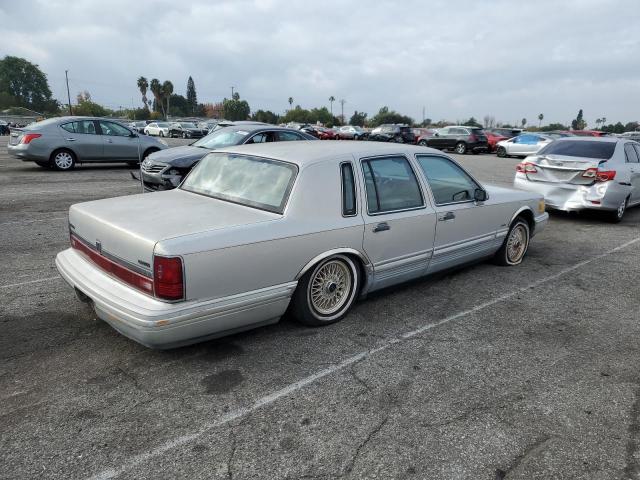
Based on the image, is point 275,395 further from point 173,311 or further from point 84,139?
point 84,139

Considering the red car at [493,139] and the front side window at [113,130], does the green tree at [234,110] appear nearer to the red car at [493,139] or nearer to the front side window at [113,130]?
the red car at [493,139]

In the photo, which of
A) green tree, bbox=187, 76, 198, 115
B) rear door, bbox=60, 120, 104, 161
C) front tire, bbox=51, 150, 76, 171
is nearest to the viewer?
rear door, bbox=60, 120, 104, 161

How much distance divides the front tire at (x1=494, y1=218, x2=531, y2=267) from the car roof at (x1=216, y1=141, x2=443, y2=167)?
163cm

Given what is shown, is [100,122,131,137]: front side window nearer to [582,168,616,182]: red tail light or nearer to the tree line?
[582,168,616,182]: red tail light

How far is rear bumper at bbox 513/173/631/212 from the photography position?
7.93 metres

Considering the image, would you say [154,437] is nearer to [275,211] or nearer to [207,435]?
[207,435]

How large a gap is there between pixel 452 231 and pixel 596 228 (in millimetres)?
4763

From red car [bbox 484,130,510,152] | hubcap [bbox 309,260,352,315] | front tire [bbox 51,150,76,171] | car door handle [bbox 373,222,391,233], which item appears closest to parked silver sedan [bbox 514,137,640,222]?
car door handle [bbox 373,222,391,233]

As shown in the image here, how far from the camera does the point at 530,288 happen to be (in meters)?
5.01

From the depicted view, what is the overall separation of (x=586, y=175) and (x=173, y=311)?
24.6 ft

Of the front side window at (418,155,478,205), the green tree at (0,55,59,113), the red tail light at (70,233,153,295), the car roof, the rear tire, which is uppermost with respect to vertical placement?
the green tree at (0,55,59,113)

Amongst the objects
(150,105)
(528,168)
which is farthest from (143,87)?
(528,168)

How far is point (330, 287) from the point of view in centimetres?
386

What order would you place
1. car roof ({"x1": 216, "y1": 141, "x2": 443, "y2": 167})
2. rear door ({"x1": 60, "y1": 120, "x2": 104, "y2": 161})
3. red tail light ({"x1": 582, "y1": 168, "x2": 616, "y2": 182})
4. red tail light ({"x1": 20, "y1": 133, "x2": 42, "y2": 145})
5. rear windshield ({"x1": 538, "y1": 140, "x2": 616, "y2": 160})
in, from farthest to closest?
1. rear door ({"x1": 60, "y1": 120, "x2": 104, "y2": 161})
2. red tail light ({"x1": 20, "y1": 133, "x2": 42, "y2": 145})
3. rear windshield ({"x1": 538, "y1": 140, "x2": 616, "y2": 160})
4. red tail light ({"x1": 582, "y1": 168, "x2": 616, "y2": 182})
5. car roof ({"x1": 216, "y1": 141, "x2": 443, "y2": 167})
